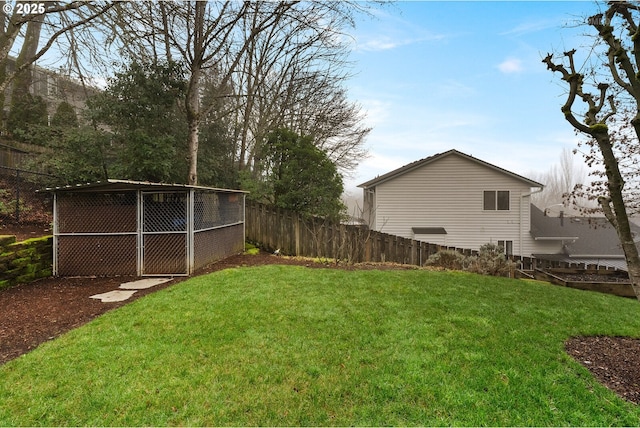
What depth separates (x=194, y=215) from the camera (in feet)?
22.5

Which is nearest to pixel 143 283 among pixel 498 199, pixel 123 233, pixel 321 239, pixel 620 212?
pixel 123 233

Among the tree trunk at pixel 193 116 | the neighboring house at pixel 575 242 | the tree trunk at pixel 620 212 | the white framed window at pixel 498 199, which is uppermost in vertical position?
the tree trunk at pixel 193 116

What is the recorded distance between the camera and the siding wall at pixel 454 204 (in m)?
16.9

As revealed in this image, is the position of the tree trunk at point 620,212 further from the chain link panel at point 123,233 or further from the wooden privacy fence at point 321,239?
the chain link panel at point 123,233

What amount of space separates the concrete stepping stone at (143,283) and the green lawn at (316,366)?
130 cm

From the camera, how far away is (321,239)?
387 inches

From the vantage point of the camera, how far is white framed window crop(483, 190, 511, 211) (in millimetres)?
16938

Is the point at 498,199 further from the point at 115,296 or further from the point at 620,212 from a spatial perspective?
the point at 115,296

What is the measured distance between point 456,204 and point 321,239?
33.7 ft

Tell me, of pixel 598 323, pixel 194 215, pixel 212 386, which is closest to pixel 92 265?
pixel 194 215

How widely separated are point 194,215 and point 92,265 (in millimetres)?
2256

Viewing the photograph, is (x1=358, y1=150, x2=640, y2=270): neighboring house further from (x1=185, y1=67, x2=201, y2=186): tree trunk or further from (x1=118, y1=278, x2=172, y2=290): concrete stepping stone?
(x1=118, y1=278, x2=172, y2=290): concrete stepping stone

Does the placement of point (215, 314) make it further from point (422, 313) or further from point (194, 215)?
point (194, 215)

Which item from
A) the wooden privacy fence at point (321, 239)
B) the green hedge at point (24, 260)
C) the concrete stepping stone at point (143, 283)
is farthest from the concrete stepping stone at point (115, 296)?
the wooden privacy fence at point (321, 239)
